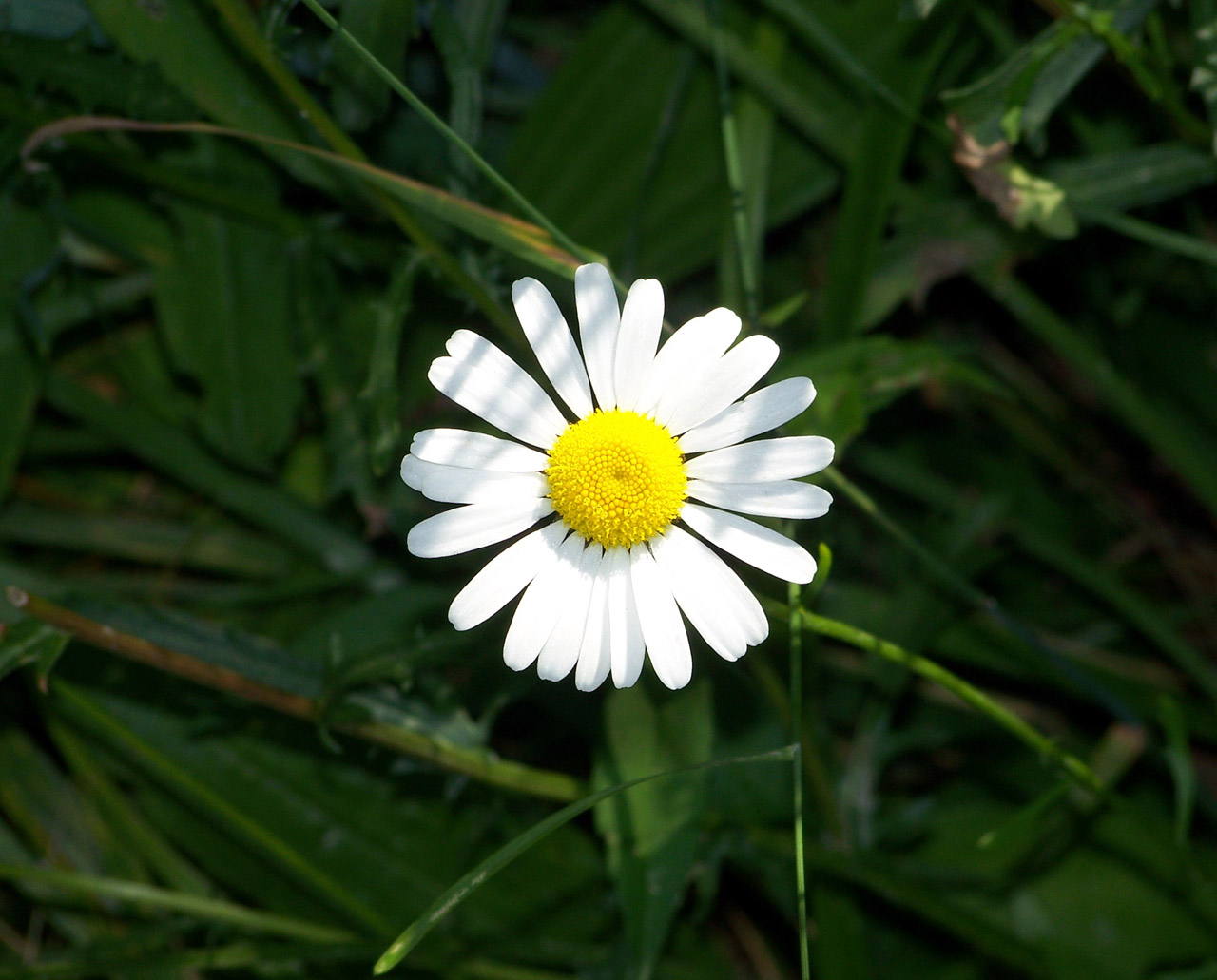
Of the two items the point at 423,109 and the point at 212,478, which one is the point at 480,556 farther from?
the point at 423,109

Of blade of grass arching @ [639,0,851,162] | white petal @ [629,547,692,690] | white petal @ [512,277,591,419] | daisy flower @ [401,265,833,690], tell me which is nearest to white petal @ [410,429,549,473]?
daisy flower @ [401,265,833,690]

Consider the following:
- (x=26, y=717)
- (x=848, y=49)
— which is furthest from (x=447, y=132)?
(x=26, y=717)

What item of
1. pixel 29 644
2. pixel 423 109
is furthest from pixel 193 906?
pixel 423 109

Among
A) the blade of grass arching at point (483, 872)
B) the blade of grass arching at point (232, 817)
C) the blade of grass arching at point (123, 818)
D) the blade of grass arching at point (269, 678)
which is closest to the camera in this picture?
the blade of grass arching at point (483, 872)

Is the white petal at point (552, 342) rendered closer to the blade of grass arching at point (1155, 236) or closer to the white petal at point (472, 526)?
the white petal at point (472, 526)

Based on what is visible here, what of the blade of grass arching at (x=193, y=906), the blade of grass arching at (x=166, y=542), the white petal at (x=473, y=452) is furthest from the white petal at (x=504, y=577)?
the blade of grass arching at (x=166, y=542)
